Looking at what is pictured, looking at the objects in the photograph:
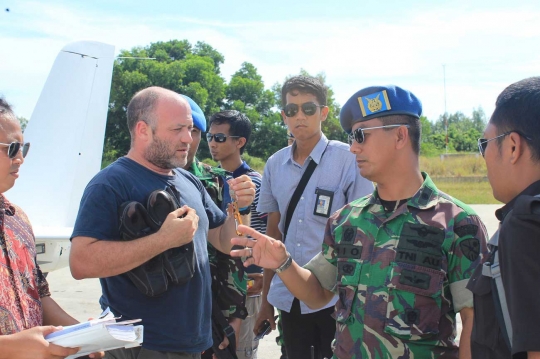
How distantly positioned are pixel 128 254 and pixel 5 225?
52cm

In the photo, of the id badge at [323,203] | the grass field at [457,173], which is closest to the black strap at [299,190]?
the id badge at [323,203]

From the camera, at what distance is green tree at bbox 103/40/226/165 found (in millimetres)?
30203

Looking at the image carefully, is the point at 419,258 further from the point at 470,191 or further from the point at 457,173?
the point at 457,173

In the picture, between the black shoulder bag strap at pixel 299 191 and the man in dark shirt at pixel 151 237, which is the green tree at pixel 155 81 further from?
the man in dark shirt at pixel 151 237

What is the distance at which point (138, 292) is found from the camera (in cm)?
254

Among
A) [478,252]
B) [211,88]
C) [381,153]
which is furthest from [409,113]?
[211,88]

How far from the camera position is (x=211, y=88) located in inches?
1543

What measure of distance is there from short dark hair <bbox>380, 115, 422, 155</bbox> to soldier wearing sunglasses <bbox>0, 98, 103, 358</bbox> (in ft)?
5.23

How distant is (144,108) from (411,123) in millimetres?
1355

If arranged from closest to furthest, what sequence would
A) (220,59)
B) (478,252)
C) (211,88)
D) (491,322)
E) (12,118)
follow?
(491,322)
(478,252)
(12,118)
(211,88)
(220,59)

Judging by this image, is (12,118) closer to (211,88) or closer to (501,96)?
(501,96)

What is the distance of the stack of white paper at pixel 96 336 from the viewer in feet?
6.06

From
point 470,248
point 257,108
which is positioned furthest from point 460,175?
point 470,248

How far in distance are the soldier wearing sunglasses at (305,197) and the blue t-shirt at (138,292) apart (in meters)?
0.87
